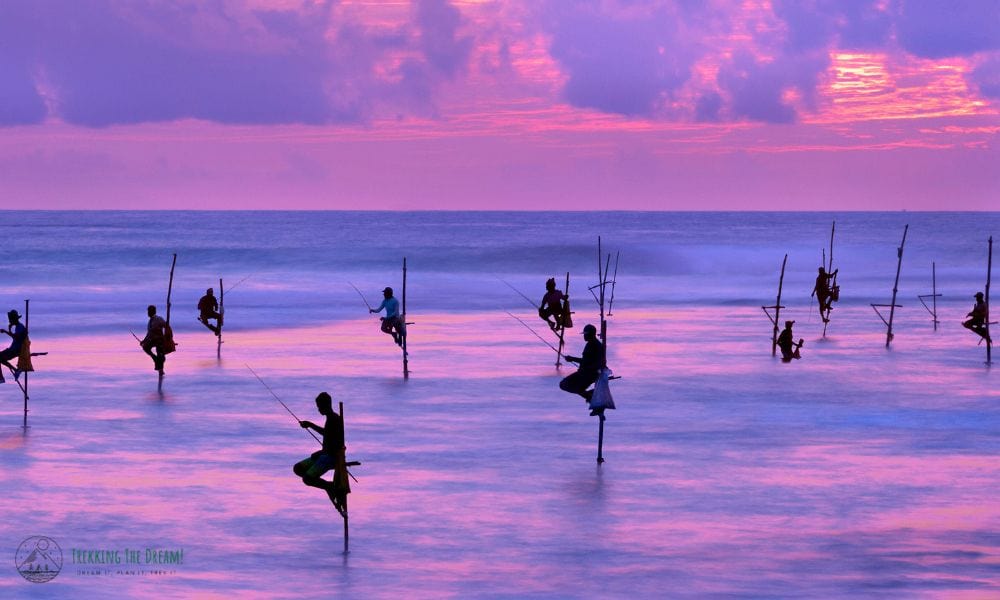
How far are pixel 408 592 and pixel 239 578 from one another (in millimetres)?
1409

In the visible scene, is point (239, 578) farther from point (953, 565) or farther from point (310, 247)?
point (310, 247)

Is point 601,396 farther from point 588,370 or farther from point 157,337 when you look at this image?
point 157,337

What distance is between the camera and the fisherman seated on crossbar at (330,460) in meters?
11.6

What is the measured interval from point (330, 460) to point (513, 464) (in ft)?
14.3

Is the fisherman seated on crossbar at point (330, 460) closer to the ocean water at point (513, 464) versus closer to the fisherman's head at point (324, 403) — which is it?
the fisherman's head at point (324, 403)

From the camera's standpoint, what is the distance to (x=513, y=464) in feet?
51.9

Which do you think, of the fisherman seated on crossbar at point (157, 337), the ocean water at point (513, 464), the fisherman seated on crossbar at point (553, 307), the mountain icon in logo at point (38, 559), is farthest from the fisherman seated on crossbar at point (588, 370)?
the fisherman seated on crossbar at point (553, 307)

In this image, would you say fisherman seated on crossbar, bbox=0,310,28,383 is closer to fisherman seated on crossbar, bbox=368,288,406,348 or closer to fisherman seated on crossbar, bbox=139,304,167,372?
fisherman seated on crossbar, bbox=139,304,167,372

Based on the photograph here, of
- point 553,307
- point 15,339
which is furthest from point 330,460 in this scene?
point 553,307

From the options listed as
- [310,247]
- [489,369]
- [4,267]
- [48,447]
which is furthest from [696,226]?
[48,447]

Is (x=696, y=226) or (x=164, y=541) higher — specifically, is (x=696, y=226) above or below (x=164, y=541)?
above

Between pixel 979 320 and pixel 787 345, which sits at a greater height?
pixel 979 320

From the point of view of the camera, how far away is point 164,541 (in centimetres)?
1215

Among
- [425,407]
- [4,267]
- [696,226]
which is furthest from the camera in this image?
[696,226]
